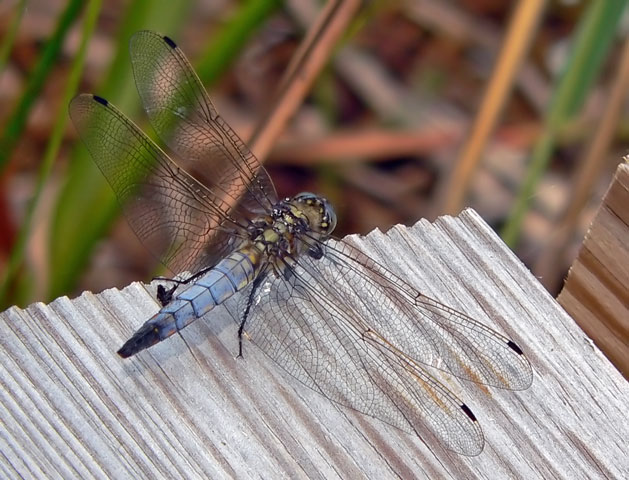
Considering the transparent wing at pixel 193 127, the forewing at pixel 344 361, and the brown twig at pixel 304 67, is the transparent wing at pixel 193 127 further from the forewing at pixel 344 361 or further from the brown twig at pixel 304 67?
the forewing at pixel 344 361

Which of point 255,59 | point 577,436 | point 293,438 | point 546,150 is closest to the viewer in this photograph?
point 293,438

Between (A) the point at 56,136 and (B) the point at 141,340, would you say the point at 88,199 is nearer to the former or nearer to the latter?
(A) the point at 56,136

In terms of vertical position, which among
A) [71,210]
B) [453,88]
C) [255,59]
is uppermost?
[255,59]

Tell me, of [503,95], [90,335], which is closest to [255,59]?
[503,95]

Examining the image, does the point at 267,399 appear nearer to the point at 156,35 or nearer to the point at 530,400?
the point at 530,400

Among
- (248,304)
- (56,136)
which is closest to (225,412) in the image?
(248,304)

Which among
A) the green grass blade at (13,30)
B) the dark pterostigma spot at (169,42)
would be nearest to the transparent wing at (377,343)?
the dark pterostigma spot at (169,42)

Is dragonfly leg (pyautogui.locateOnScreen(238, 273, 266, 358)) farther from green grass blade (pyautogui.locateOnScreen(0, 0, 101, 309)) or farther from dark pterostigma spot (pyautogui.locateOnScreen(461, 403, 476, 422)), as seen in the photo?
green grass blade (pyautogui.locateOnScreen(0, 0, 101, 309))
